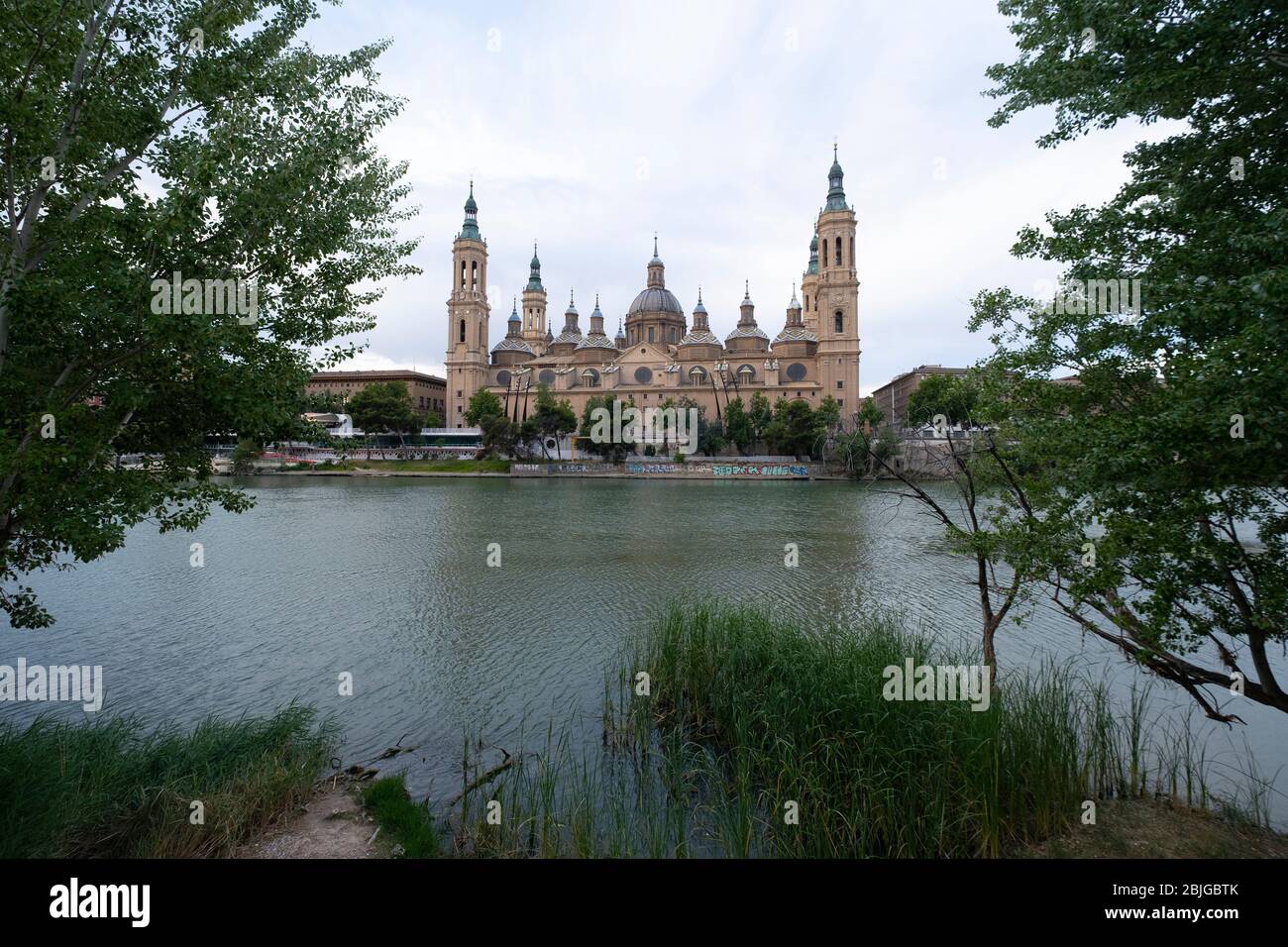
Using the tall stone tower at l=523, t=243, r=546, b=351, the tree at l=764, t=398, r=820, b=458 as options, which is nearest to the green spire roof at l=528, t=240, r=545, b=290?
the tall stone tower at l=523, t=243, r=546, b=351

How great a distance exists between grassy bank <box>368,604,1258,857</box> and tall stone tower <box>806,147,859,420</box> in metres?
80.5

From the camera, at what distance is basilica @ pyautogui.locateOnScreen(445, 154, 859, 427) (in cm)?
8656

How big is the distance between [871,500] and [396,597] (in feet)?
118

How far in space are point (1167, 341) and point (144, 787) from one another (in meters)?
10.1

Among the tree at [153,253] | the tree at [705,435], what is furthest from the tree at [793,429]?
the tree at [153,253]

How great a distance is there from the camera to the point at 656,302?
105 m

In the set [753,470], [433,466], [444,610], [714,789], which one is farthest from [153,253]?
[433,466]

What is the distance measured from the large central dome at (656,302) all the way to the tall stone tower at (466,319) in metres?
26.1

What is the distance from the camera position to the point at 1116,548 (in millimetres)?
4496

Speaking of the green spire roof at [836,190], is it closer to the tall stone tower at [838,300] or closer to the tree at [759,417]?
the tall stone tower at [838,300]

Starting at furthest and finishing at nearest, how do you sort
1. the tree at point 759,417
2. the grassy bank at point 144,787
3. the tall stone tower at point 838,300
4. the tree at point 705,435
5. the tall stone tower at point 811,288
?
the tall stone tower at point 811,288 < the tall stone tower at point 838,300 < the tree at point 705,435 < the tree at point 759,417 < the grassy bank at point 144,787

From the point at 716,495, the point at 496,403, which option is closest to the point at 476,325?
the point at 496,403

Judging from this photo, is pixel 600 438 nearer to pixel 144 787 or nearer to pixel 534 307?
pixel 534 307

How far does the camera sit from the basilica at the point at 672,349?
8656 centimetres
